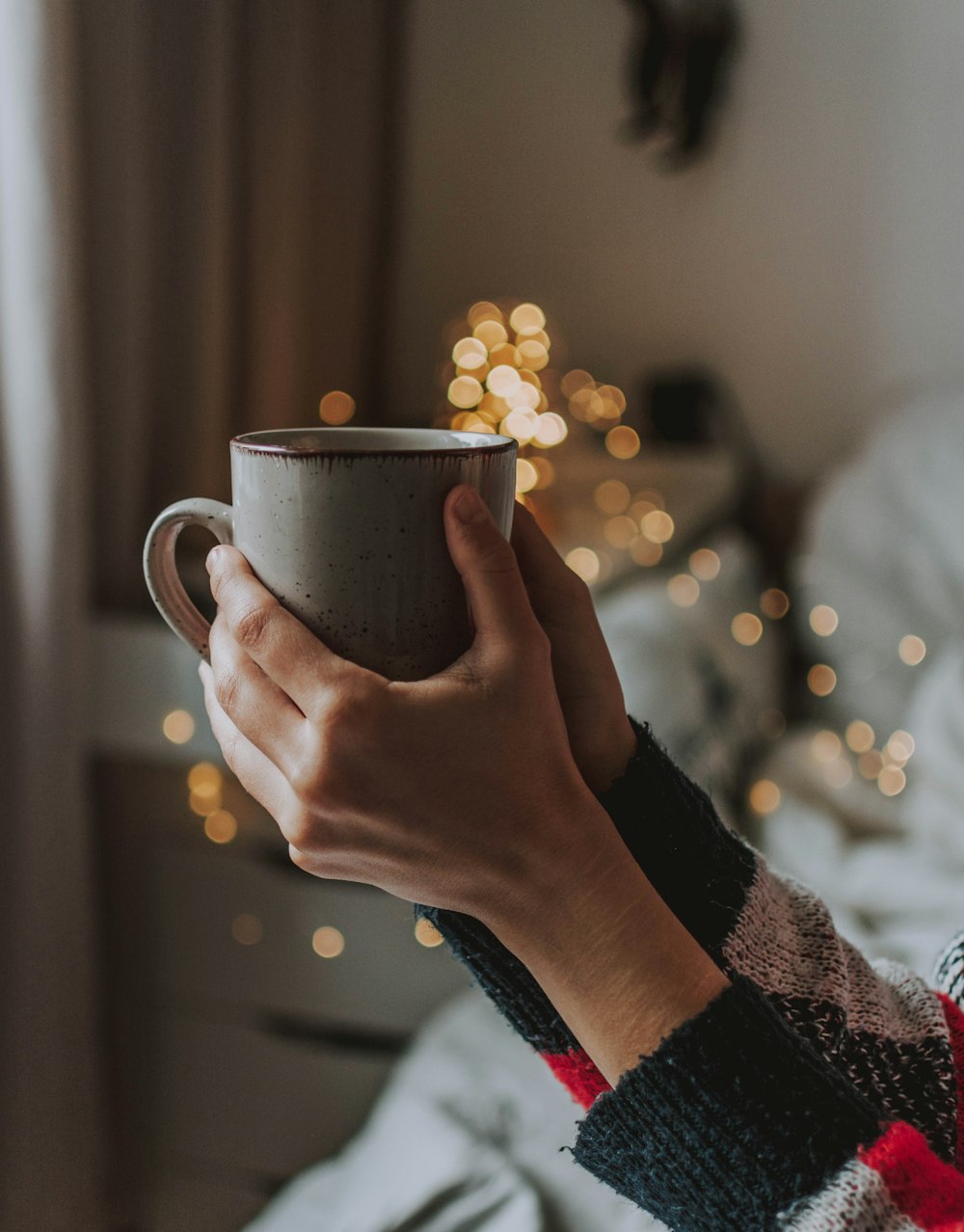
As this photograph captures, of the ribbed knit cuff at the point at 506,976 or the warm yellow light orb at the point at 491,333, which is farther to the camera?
the warm yellow light orb at the point at 491,333

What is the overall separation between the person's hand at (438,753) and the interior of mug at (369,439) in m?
0.05

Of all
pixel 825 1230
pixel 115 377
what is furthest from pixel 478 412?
pixel 825 1230

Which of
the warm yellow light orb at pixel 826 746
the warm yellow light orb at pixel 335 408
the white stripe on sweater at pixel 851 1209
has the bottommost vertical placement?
the warm yellow light orb at pixel 826 746

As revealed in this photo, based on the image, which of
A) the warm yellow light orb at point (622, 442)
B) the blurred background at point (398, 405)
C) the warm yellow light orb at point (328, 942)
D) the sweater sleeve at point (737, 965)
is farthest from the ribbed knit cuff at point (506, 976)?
the warm yellow light orb at point (622, 442)

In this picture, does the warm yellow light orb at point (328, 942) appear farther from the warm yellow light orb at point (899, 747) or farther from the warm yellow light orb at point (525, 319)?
the warm yellow light orb at point (525, 319)

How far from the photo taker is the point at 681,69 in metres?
1.55

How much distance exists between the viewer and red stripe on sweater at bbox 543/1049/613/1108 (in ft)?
1.31

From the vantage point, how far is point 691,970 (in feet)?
1.17

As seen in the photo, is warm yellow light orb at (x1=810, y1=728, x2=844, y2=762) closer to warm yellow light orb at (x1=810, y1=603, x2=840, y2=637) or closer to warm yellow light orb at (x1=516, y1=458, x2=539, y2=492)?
warm yellow light orb at (x1=810, y1=603, x2=840, y2=637)

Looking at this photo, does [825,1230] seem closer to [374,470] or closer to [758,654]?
[374,470]

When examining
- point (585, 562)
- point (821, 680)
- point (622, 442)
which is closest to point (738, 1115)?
point (585, 562)

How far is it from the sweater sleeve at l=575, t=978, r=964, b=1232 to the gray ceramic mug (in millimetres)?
159

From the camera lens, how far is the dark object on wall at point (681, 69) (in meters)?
1.51

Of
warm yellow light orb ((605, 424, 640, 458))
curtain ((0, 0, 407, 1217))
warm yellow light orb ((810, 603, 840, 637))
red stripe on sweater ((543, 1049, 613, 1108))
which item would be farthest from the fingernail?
warm yellow light orb ((605, 424, 640, 458))
